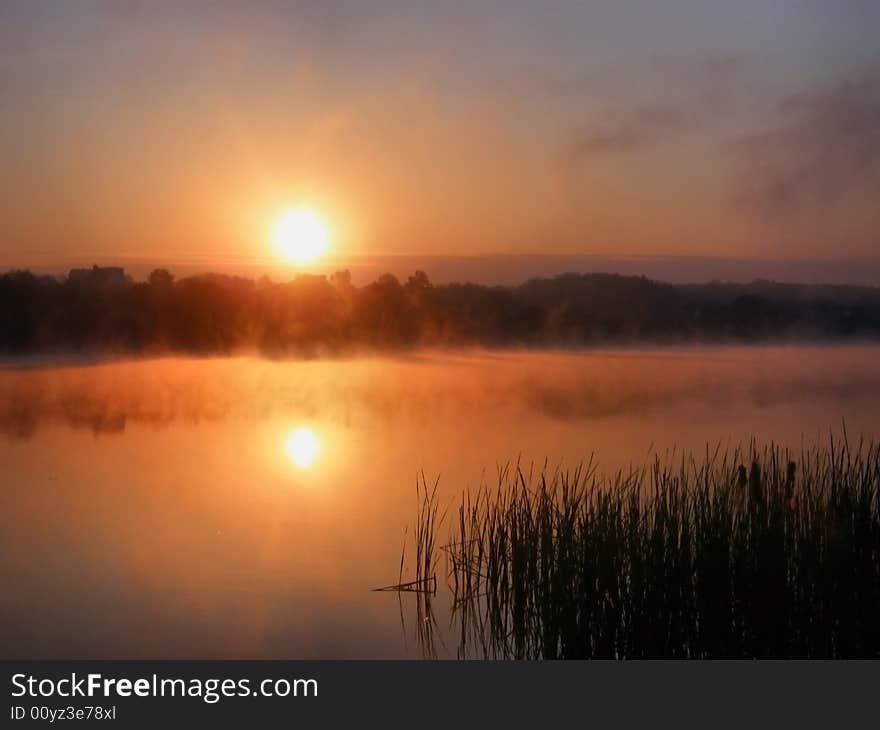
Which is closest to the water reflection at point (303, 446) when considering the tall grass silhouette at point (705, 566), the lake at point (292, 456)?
the lake at point (292, 456)

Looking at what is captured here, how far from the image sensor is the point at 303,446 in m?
9.20

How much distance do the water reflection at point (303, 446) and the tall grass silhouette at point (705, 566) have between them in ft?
15.0

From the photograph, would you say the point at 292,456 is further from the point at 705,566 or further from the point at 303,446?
the point at 705,566

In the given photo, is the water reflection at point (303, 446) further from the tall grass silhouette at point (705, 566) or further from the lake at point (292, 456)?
the tall grass silhouette at point (705, 566)

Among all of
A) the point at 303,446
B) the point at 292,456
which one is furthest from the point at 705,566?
the point at 303,446

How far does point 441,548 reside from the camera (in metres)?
4.77

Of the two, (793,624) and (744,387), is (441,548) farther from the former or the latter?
(744,387)

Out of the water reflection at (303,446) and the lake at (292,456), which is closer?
the lake at (292,456)

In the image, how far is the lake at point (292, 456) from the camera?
15.1 feet

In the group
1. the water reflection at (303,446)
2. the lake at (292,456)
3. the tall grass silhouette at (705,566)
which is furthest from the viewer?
the water reflection at (303,446)

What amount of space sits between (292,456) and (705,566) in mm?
5802
